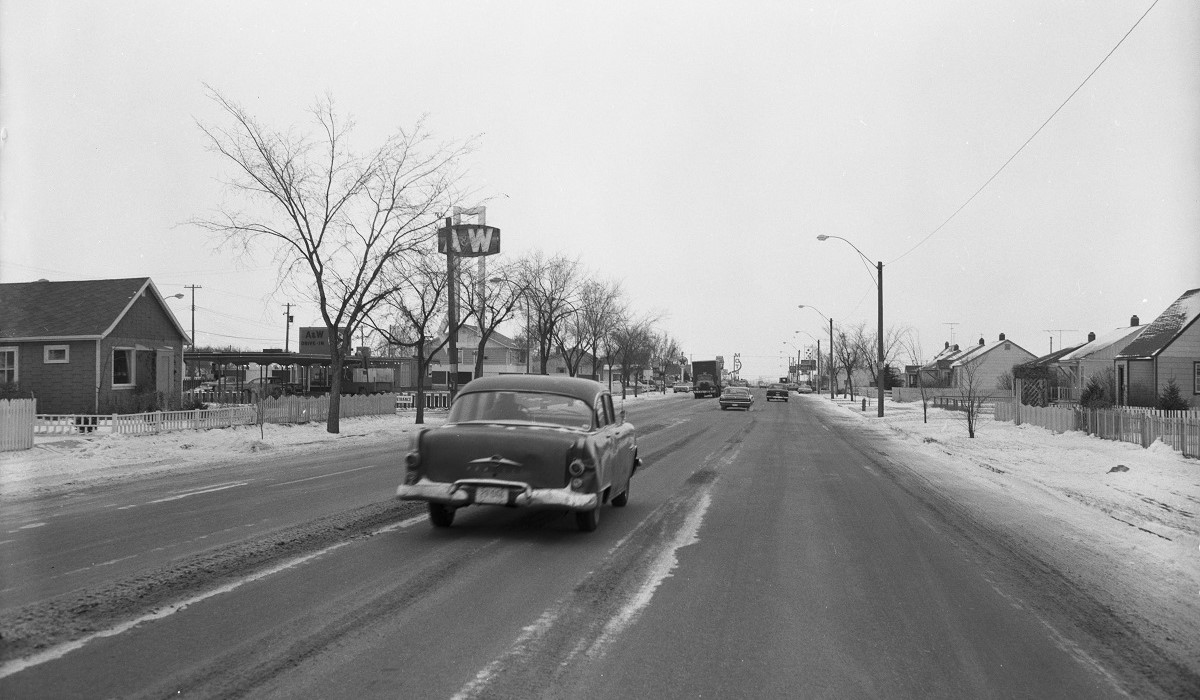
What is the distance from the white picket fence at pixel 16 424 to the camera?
1555 cm

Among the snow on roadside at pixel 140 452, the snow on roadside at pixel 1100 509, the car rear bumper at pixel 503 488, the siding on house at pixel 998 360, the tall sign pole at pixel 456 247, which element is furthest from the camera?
the siding on house at pixel 998 360

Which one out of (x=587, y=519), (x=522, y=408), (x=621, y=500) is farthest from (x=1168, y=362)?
(x=522, y=408)

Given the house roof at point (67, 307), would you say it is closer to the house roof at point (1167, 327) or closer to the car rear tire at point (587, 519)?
the car rear tire at point (587, 519)

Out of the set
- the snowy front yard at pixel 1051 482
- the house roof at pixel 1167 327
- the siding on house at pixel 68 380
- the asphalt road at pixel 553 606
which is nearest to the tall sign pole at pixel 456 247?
the snowy front yard at pixel 1051 482

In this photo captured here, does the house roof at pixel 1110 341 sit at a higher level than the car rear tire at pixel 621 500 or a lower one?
higher

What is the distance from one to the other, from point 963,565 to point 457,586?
4.58 meters

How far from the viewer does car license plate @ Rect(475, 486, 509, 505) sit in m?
7.74

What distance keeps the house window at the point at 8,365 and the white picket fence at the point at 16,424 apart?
13557 mm

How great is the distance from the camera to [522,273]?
38875mm

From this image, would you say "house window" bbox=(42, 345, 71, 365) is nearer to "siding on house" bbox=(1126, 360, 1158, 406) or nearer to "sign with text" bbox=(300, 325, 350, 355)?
"sign with text" bbox=(300, 325, 350, 355)

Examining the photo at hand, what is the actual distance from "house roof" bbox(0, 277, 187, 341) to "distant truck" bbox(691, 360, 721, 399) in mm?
47214

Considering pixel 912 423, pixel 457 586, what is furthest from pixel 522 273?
pixel 457 586

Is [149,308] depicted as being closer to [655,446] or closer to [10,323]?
[10,323]

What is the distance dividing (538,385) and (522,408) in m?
0.35
